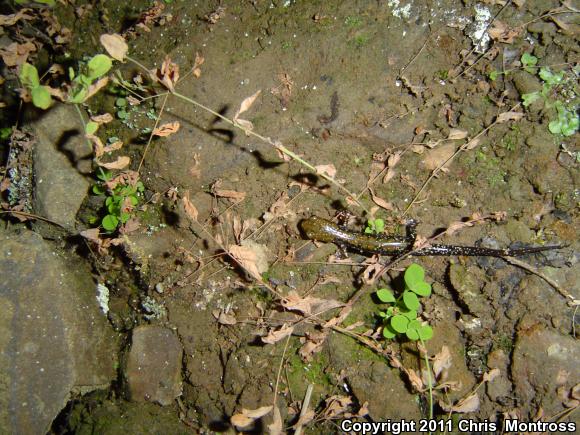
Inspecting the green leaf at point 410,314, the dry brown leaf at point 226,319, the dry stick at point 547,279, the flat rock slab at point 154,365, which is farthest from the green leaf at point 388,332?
the flat rock slab at point 154,365

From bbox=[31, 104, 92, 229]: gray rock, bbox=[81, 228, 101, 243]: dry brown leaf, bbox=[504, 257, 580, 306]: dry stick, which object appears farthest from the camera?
bbox=[31, 104, 92, 229]: gray rock

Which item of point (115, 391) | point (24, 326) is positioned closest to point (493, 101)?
point (115, 391)

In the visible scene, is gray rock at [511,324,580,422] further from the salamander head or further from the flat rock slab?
the flat rock slab

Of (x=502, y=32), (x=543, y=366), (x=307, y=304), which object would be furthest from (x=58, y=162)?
(x=543, y=366)

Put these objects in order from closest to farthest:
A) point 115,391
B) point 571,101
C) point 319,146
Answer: point 571,101
point 319,146
point 115,391

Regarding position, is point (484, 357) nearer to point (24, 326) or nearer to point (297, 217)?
point (297, 217)

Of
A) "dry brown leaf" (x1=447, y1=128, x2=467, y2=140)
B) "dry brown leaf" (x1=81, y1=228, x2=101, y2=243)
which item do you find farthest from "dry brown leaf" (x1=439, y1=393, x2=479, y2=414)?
"dry brown leaf" (x1=81, y1=228, x2=101, y2=243)

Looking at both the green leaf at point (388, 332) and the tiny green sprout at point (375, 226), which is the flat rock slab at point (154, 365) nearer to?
the green leaf at point (388, 332)

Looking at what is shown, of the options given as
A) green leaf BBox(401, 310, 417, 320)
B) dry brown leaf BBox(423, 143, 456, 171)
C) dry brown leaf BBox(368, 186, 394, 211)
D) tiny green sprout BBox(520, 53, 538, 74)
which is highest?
tiny green sprout BBox(520, 53, 538, 74)
